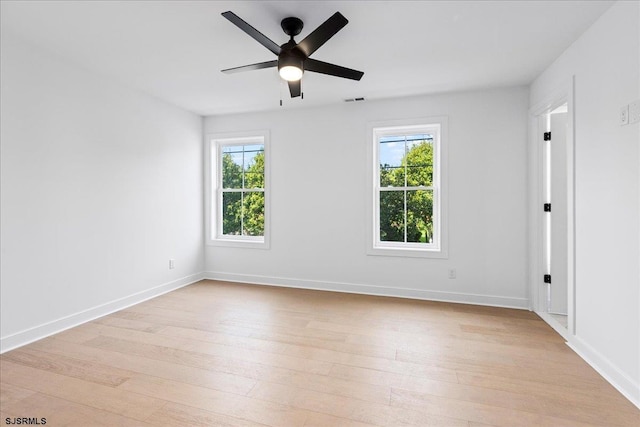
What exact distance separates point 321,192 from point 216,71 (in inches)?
77.6

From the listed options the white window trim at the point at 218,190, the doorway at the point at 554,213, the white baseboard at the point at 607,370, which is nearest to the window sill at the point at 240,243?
the white window trim at the point at 218,190

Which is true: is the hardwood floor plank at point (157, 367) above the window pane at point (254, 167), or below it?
below

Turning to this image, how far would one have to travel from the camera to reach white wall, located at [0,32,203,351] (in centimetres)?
264

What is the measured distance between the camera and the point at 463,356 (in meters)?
2.52

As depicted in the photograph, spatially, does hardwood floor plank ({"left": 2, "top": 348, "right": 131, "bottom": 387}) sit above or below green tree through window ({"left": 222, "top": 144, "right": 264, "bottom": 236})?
below

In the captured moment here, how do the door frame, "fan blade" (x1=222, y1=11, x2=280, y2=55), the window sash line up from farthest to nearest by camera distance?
the window sash → the door frame → "fan blade" (x1=222, y1=11, x2=280, y2=55)

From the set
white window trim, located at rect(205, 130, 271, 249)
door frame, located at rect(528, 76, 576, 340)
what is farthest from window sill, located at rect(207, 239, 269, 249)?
door frame, located at rect(528, 76, 576, 340)

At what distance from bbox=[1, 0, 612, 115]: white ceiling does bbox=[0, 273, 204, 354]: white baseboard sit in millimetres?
2473

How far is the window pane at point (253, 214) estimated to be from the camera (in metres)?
4.85

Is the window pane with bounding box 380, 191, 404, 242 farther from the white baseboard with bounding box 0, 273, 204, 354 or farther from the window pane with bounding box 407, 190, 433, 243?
the white baseboard with bounding box 0, 273, 204, 354

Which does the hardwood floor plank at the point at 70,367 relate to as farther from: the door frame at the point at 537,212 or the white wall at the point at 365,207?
the door frame at the point at 537,212

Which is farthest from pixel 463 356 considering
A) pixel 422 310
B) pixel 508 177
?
pixel 508 177

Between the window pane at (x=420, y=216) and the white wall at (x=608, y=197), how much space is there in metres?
1.66

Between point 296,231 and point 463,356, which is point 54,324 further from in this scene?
point 463,356
